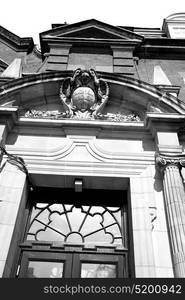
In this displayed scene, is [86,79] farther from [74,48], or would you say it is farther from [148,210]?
[148,210]

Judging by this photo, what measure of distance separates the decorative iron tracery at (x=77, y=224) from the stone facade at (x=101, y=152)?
25 cm

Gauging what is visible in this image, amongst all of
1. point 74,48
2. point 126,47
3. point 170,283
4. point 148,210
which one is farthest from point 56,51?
point 170,283

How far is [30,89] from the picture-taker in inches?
281

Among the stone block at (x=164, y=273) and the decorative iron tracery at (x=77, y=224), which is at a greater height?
the decorative iron tracery at (x=77, y=224)

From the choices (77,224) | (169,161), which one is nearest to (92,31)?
(169,161)

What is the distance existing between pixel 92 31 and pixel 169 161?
277 inches

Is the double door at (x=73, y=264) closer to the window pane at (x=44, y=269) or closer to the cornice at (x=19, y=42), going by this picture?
the window pane at (x=44, y=269)

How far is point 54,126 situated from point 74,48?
453 centimetres

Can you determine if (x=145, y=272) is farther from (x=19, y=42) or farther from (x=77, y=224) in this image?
(x=19, y=42)

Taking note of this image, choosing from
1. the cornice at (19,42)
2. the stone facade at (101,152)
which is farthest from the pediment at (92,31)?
the stone facade at (101,152)

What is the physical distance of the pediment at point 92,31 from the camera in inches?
398

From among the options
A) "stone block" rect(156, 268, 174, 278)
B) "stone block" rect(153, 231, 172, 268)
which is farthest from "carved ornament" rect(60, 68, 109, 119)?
"stone block" rect(156, 268, 174, 278)

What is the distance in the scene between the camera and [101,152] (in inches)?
243

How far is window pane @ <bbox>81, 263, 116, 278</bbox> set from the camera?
5055 millimetres
